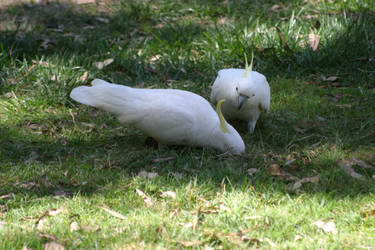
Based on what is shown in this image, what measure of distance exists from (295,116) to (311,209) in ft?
4.97

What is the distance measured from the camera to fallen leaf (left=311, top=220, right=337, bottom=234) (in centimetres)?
249

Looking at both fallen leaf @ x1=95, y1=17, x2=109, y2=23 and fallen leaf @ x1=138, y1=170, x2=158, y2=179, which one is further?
fallen leaf @ x1=95, y1=17, x2=109, y2=23

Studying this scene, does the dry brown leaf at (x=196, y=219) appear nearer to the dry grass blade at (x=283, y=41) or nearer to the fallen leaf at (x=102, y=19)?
the dry grass blade at (x=283, y=41)

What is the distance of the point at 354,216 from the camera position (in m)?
2.62

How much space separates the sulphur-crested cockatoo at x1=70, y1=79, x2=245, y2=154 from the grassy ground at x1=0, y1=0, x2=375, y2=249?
106 millimetres

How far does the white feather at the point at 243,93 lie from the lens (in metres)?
3.68

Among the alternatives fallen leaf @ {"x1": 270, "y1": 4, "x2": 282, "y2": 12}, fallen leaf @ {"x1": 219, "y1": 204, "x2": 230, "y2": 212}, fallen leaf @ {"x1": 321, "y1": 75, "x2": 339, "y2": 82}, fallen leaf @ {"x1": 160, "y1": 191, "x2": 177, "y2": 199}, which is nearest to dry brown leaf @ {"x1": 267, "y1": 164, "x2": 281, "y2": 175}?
fallen leaf @ {"x1": 219, "y1": 204, "x2": 230, "y2": 212}

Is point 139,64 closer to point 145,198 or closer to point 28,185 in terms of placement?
point 28,185

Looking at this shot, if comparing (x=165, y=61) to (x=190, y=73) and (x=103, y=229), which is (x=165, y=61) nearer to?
(x=190, y=73)

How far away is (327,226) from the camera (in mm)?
2521

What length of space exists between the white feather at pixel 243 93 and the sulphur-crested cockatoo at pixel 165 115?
323 millimetres

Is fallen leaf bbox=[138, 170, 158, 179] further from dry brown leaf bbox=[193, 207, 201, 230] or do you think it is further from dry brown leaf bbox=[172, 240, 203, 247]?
dry brown leaf bbox=[172, 240, 203, 247]

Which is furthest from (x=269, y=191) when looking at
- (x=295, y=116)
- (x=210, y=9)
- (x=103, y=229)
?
(x=210, y=9)

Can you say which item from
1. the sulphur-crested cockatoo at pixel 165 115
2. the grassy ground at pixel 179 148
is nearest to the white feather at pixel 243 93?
the grassy ground at pixel 179 148
